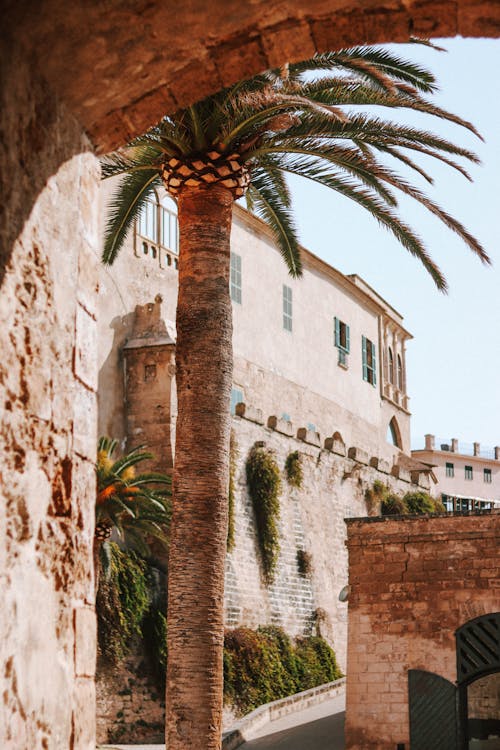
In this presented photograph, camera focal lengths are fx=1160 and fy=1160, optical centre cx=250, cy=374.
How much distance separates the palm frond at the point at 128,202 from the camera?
15077mm

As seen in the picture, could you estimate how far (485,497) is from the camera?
74.1 m

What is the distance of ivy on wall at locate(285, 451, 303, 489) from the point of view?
2975cm

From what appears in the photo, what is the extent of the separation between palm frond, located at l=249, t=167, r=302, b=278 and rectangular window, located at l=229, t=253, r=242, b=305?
567 inches

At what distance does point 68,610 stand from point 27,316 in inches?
43.1

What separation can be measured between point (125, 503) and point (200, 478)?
387 inches

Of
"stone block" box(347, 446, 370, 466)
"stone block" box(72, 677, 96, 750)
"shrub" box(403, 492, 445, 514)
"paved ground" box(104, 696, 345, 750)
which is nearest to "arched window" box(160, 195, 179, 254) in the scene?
"stone block" box(347, 446, 370, 466)

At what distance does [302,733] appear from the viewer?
67.9ft

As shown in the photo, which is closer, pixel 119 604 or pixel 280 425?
pixel 119 604

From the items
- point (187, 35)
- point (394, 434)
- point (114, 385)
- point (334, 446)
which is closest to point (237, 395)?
point (334, 446)

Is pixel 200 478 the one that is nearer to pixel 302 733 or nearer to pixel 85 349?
pixel 85 349

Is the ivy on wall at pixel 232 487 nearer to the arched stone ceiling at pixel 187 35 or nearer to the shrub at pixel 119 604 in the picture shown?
the shrub at pixel 119 604

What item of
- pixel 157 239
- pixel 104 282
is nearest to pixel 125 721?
pixel 104 282

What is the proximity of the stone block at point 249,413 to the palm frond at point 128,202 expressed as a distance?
11.7 metres

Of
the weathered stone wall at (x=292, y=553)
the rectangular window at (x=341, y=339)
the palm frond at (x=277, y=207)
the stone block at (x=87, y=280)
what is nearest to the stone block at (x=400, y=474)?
the weathered stone wall at (x=292, y=553)
